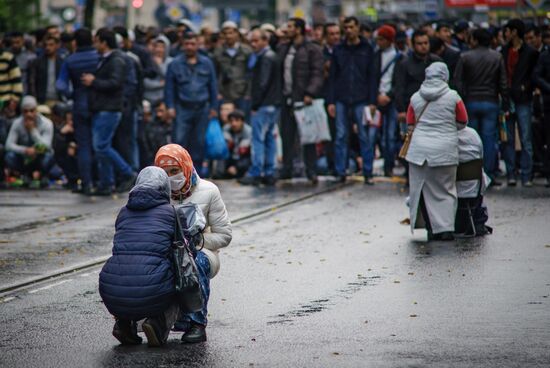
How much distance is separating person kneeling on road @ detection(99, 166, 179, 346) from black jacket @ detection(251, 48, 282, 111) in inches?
492

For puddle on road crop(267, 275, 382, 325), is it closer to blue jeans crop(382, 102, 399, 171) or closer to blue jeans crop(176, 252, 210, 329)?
blue jeans crop(176, 252, 210, 329)

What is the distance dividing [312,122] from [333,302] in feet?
36.5

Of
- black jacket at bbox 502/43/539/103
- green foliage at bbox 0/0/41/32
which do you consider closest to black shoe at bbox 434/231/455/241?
black jacket at bbox 502/43/539/103

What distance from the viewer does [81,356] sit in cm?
871

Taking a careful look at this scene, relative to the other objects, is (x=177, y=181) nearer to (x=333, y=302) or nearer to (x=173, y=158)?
(x=173, y=158)

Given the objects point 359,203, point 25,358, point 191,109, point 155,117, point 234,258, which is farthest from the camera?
point 155,117

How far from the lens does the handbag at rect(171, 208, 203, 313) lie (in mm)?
8867

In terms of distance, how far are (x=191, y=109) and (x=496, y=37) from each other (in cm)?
→ 605

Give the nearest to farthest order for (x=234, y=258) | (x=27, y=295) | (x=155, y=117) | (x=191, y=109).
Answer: (x=27, y=295) < (x=234, y=258) < (x=191, y=109) < (x=155, y=117)

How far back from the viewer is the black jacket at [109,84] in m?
19.7

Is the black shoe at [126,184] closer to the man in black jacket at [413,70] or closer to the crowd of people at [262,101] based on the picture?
the crowd of people at [262,101]

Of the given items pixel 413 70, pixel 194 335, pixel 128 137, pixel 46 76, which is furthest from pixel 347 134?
pixel 194 335

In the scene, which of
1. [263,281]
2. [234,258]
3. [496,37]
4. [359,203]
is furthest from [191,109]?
[263,281]

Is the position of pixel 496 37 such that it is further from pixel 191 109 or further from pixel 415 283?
pixel 415 283
